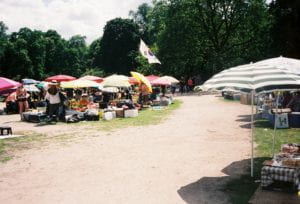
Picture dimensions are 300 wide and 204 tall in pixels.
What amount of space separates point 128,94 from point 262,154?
717 inches

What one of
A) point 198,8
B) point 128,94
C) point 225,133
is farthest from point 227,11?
point 225,133

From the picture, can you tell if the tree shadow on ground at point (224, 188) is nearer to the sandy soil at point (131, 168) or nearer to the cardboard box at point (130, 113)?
the sandy soil at point (131, 168)

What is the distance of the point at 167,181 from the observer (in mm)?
6848

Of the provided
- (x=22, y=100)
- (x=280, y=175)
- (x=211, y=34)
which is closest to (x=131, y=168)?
(x=280, y=175)

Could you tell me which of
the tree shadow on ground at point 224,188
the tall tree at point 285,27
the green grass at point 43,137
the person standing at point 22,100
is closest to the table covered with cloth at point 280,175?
the tree shadow on ground at point 224,188

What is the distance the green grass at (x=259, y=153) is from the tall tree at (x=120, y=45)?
169 ft

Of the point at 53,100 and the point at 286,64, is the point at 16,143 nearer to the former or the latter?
the point at 53,100

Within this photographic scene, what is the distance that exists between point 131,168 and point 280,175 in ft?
10.9

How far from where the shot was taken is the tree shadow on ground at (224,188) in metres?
5.86

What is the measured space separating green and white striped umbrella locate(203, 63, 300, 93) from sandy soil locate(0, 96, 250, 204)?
1.96 metres

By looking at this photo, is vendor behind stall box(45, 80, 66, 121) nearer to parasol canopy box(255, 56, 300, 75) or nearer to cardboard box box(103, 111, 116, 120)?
cardboard box box(103, 111, 116, 120)

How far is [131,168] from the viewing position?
7.84m

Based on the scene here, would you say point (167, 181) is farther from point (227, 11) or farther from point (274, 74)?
point (227, 11)

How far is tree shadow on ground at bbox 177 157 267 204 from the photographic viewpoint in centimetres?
586
